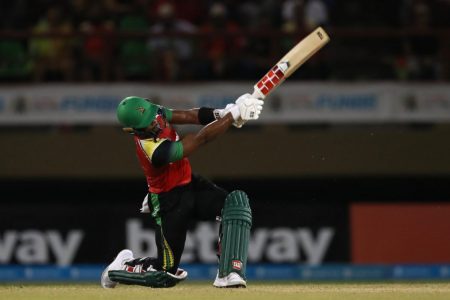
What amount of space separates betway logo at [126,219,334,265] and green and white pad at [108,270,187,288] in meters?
4.76

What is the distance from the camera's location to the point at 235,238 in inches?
339

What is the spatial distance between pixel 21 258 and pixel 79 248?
27.1 inches

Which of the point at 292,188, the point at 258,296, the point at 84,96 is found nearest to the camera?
the point at 258,296

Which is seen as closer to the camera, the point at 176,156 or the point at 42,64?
the point at 176,156

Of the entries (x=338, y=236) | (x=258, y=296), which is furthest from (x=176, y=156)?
(x=338, y=236)

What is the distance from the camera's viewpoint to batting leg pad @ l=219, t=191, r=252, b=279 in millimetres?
8617

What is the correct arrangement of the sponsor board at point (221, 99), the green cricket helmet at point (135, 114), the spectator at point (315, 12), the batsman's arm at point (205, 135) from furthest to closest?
the spectator at point (315, 12) → the sponsor board at point (221, 99) → the green cricket helmet at point (135, 114) → the batsman's arm at point (205, 135)

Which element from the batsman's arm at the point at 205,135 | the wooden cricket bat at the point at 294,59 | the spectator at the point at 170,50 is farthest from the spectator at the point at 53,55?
the batsman's arm at the point at 205,135

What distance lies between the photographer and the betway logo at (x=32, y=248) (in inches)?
545

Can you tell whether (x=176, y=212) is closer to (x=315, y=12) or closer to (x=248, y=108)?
(x=248, y=108)

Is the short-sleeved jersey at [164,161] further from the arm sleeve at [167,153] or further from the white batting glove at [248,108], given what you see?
the white batting glove at [248,108]

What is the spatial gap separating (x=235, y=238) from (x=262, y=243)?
17.6 ft

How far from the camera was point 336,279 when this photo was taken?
13.6m

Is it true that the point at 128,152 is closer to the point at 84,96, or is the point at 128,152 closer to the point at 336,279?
the point at 84,96
